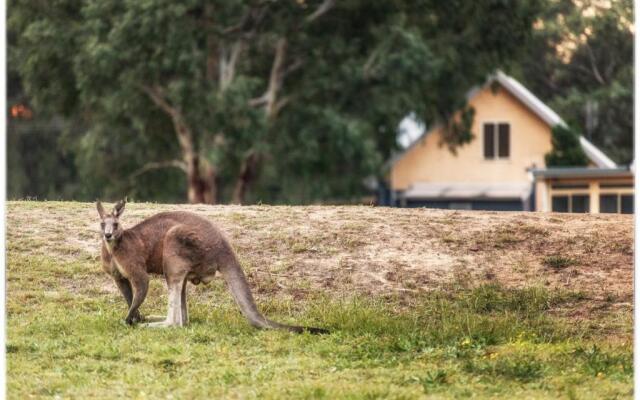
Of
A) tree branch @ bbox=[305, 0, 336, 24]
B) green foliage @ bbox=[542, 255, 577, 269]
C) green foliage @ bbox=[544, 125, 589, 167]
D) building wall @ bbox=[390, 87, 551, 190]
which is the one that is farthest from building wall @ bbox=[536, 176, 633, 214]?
building wall @ bbox=[390, 87, 551, 190]

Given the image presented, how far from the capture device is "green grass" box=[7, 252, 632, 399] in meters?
7.64

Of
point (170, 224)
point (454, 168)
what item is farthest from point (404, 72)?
point (170, 224)

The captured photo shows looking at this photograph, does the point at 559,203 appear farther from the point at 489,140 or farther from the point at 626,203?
the point at 489,140

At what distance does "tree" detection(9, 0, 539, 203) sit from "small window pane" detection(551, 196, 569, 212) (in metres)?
6.22

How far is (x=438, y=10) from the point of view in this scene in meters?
28.9

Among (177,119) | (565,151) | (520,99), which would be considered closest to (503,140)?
(520,99)

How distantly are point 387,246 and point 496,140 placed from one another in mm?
22658

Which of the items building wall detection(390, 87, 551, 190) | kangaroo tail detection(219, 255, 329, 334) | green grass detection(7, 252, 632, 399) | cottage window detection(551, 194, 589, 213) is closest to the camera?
green grass detection(7, 252, 632, 399)

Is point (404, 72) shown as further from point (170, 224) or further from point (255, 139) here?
point (170, 224)

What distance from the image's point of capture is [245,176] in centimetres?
2894

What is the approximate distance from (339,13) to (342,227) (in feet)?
57.9

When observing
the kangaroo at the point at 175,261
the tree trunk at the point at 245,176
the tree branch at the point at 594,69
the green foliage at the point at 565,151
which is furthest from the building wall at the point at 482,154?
the kangaroo at the point at 175,261

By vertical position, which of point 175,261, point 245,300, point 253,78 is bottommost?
point 245,300

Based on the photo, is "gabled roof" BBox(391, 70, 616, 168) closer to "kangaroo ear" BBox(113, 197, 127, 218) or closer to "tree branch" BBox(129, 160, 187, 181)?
"tree branch" BBox(129, 160, 187, 181)
